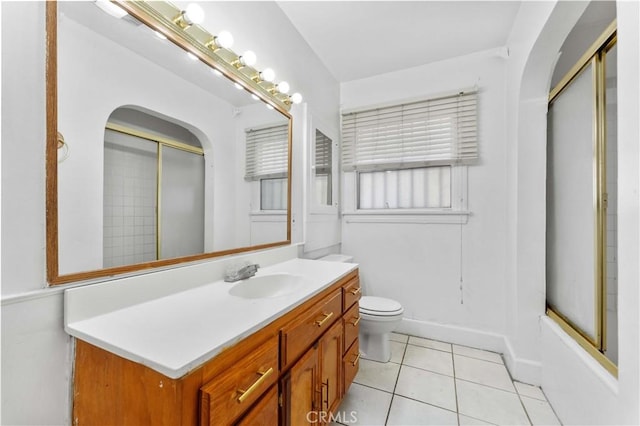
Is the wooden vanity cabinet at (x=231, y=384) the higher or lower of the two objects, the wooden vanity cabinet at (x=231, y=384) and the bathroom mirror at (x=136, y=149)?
the lower

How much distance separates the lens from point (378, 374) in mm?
1798

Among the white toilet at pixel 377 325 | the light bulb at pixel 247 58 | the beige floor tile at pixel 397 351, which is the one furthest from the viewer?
the beige floor tile at pixel 397 351

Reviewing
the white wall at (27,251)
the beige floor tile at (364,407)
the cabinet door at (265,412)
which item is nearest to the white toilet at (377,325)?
the beige floor tile at (364,407)

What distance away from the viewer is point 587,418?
44.6 inches

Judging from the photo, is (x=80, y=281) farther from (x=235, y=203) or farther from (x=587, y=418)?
(x=587, y=418)

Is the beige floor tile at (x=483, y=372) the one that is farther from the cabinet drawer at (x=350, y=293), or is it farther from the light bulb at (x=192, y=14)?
the light bulb at (x=192, y=14)

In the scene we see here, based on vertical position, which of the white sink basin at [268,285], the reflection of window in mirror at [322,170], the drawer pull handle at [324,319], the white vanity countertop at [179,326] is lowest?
the drawer pull handle at [324,319]

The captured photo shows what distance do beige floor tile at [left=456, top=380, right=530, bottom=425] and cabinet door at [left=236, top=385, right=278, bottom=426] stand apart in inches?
49.3

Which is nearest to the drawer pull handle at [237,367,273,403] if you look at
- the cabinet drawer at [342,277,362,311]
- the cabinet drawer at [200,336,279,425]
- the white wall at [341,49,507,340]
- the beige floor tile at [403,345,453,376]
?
the cabinet drawer at [200,336,279,425]

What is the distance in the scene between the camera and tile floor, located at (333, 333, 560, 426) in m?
1.42

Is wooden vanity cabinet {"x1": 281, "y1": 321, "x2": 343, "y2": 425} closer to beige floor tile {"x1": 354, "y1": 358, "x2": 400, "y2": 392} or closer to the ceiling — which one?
beige floor tile {"x1": 354, "y1": 358, "x2": 400, "y2": 392}

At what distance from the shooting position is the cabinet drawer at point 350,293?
1.39 m

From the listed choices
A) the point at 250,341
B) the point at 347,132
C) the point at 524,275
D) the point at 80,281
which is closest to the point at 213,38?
the point at 80,281

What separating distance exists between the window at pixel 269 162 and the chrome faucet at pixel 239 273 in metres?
0.42
